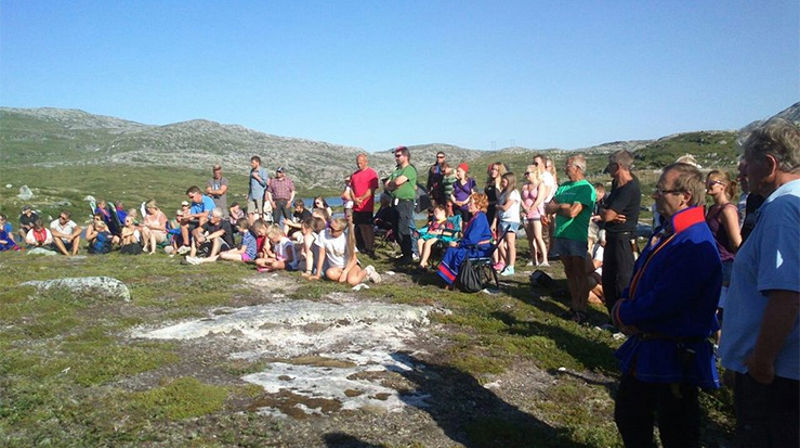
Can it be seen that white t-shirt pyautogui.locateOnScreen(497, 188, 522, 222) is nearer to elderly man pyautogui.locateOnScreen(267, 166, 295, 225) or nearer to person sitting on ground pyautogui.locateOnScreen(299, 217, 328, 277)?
person sitting on ground pyautogui.locateOnScreen(299, 217, 328, 277)

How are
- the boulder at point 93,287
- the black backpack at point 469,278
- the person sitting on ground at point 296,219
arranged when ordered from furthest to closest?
the person sitting on ground at point 296,219
the black backpack at point 469,278
the boulder at point 93,287

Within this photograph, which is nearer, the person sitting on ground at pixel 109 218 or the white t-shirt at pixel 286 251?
the white t-shirt at pixel 286 251

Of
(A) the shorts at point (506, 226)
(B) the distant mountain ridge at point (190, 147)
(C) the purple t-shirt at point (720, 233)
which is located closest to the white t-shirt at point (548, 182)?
(A) the shorts at point (506, 226)

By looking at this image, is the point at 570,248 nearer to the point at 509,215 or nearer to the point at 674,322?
the point at 509,215

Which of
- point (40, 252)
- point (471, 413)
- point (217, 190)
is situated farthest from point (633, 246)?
point (40, 252)

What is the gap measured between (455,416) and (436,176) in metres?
9.32

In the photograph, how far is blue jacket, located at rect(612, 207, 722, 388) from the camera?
3.53 meters

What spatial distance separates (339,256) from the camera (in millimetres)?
11164

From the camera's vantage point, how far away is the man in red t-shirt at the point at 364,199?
13819 millimetres

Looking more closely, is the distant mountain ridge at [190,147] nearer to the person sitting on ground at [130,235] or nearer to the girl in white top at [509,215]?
the girl in white top at [509,215]

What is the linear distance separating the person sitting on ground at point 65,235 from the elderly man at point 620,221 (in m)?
16.2

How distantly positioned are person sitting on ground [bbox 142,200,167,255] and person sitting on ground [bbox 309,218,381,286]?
307 inches

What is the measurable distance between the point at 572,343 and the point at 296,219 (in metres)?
9.96

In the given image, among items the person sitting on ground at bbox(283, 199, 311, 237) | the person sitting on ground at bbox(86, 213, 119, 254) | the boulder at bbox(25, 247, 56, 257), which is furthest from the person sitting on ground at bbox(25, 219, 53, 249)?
the person sitting on ground at bbox(283, 199, 311, 237)
